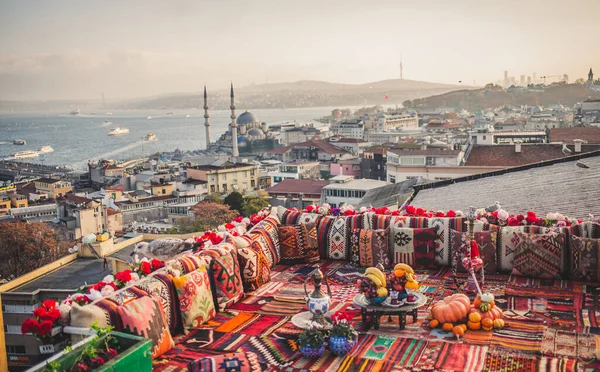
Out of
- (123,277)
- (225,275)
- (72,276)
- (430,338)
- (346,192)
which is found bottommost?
(346,192)

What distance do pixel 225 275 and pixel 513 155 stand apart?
40.4 ft

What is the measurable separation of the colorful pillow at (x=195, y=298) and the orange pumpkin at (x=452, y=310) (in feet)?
4.04

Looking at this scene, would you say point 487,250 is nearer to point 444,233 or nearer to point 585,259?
point 444,233

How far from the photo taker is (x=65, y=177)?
3609cm

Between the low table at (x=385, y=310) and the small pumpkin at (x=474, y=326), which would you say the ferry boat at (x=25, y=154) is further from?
the small pumpkin at (x=474, y=326)

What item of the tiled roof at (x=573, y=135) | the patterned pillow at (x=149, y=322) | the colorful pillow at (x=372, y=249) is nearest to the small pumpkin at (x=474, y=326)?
the colorful pillow at (x=372, y=249)

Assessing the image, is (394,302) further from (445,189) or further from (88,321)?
(445,189)

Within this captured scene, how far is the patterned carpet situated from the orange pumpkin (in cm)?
9

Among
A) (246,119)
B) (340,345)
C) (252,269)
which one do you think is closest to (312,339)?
(340,345)

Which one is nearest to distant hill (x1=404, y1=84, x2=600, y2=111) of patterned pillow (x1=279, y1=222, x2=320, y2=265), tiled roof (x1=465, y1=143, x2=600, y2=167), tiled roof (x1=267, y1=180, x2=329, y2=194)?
tiled roof (x1=267, y1=180, x2=329, y2=194)

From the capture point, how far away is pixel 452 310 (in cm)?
313

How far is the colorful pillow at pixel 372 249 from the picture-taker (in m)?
4.31

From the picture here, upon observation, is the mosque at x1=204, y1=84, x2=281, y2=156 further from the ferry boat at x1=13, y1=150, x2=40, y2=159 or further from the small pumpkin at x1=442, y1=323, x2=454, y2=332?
the small pumpkin at x1=442, y1=323, x2=454, y2=332

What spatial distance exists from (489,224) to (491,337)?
1334mm
